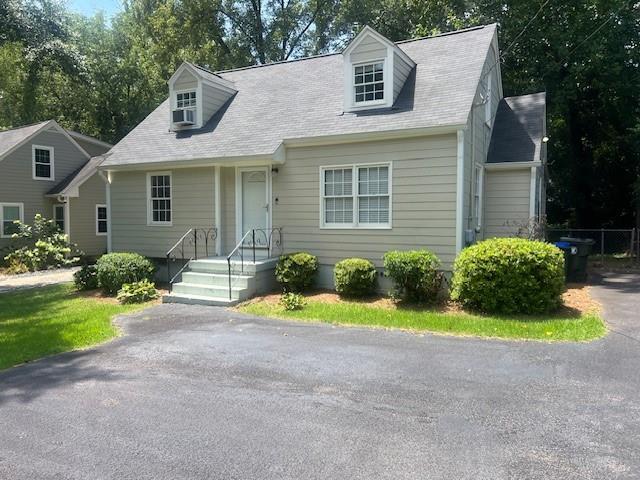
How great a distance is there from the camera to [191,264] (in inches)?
474

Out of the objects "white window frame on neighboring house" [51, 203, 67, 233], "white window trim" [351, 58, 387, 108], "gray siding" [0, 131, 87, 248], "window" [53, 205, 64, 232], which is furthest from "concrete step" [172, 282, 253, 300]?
"window" [53, 205, 64, 232]

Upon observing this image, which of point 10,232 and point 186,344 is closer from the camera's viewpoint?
point 186,344

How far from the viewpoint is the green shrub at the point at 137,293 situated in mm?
11062

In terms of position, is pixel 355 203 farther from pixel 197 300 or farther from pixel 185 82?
pixel 185 82

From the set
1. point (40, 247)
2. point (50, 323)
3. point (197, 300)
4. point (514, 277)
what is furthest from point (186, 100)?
point (514, 277)

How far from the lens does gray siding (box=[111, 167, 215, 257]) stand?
13.0 m

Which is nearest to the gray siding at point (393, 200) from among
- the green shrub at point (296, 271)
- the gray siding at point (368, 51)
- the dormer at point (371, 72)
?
the green shrub at point (296, 271)

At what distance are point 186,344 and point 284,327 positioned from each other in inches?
69.4

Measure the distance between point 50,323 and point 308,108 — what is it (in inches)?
308

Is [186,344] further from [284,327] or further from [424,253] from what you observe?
[424,253]

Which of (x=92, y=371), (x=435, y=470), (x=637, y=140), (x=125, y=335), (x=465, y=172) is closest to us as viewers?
(x=435, y=470)

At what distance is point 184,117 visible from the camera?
14047 mm

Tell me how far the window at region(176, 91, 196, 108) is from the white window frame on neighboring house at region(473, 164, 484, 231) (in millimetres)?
8380

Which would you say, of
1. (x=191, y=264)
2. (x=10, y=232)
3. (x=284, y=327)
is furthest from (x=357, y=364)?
(x=10, y=232)
